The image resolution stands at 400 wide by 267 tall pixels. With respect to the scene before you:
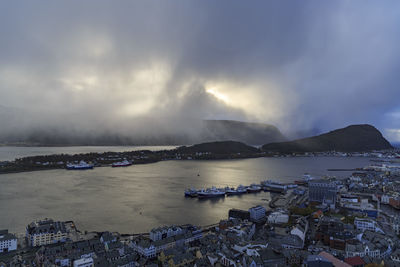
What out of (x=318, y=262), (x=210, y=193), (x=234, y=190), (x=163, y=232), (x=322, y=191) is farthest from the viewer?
(x=234, y=190)

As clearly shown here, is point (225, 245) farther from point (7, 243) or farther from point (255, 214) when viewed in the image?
point (7, 243)

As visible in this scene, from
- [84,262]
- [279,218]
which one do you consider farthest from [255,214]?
[84,262]

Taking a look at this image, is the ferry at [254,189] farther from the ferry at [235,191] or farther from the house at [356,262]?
the house at [356,262]

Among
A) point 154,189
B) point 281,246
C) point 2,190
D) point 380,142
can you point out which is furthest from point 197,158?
point 380,142

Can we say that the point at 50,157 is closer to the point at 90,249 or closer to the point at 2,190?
the point at 2,190

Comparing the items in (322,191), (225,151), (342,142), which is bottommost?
(322,191)

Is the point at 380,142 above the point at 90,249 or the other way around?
above
